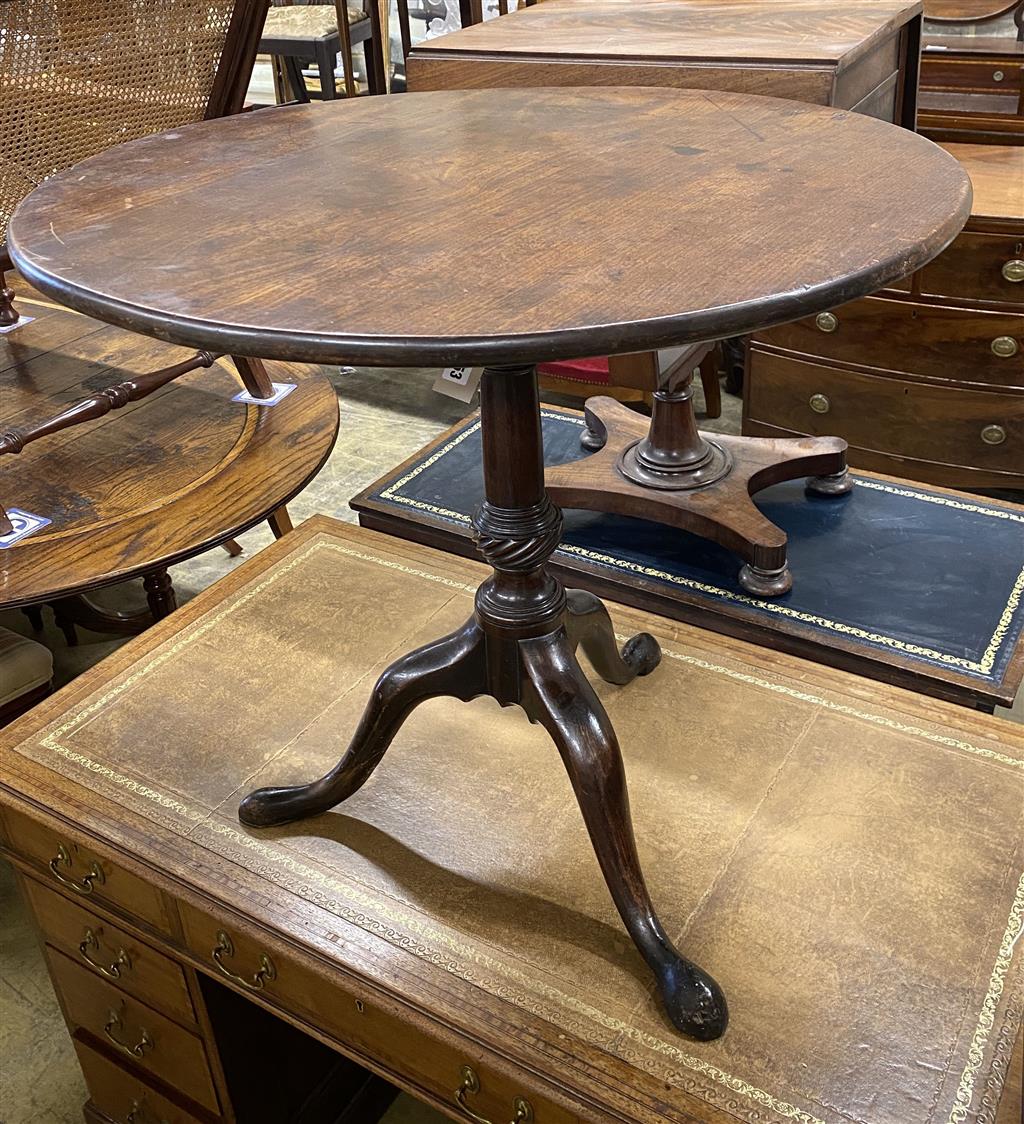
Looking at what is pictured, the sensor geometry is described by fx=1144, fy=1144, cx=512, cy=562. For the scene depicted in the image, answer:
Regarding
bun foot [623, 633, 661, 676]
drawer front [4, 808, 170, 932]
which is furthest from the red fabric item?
drawer front [4, 808, 170, 932]

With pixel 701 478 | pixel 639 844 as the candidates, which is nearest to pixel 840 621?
pixel 701 478

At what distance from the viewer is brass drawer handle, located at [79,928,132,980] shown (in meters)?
1.26

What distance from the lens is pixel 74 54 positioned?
1.86 metres

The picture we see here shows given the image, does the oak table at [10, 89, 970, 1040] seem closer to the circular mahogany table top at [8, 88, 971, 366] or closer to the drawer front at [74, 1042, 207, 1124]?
the circular mahogany table top at [8, 88, 971, 366]

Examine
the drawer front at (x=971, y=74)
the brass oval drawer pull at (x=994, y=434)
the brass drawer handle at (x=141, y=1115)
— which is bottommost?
the brass drawer handle at (x=141, y=1115)

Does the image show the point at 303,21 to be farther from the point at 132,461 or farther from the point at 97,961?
the point at 97,961

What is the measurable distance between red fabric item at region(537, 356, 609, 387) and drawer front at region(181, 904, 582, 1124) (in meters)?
1.86

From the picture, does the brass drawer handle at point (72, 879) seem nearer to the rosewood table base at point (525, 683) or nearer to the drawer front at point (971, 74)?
the rosewood table base at point (525, 683)

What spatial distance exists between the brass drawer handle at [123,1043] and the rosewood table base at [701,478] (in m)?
0.95

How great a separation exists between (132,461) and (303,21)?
7.16ft

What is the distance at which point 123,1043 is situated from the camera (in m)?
1.34

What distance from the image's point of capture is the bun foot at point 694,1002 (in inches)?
37.6

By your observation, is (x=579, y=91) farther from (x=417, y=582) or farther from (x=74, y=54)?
(x=74, y=54)

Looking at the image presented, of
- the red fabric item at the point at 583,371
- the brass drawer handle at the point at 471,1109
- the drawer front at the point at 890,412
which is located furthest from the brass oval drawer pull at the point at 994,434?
the brass drawer handle at the point at 471,1109
